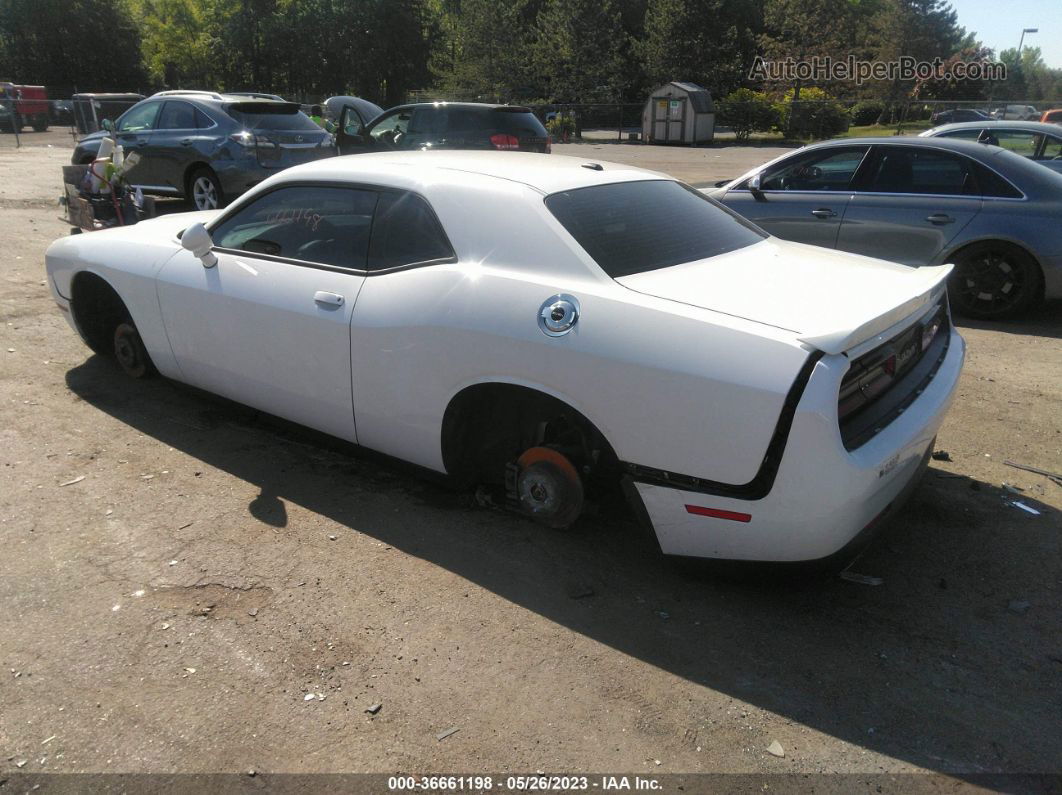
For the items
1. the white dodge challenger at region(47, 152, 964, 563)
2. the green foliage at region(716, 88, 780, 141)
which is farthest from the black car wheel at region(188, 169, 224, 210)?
the green foliage at region(716, 88, 780, 141)

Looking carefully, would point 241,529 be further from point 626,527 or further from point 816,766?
point 816,766

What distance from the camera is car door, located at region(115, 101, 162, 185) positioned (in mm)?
11367

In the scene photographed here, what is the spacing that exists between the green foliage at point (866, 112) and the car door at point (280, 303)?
38.4 metres

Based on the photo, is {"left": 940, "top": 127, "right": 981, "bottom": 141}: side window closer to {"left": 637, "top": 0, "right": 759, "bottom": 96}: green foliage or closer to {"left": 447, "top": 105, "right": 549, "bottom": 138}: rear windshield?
{"left": 447, "top": 105, "right": 549, "bottom": 138}: rear windshield

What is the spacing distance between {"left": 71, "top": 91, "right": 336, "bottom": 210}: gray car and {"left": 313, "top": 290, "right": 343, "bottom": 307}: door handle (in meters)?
7.84

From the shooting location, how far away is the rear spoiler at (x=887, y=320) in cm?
256

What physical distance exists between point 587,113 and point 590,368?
Answer: 127ft

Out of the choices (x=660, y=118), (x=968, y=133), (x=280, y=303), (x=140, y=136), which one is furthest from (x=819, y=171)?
(x=660, y=118)

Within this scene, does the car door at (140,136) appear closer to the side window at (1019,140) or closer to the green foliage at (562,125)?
the side window at (1019,140)

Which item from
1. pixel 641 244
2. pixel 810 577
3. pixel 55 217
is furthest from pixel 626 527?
pixel 55 217

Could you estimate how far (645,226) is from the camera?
11.5 ft

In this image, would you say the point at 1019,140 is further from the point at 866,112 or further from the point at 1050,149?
the point at 866,112

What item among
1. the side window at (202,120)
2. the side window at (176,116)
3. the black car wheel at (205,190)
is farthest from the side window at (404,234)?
the side window at (176,116)

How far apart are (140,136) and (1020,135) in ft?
40.1
